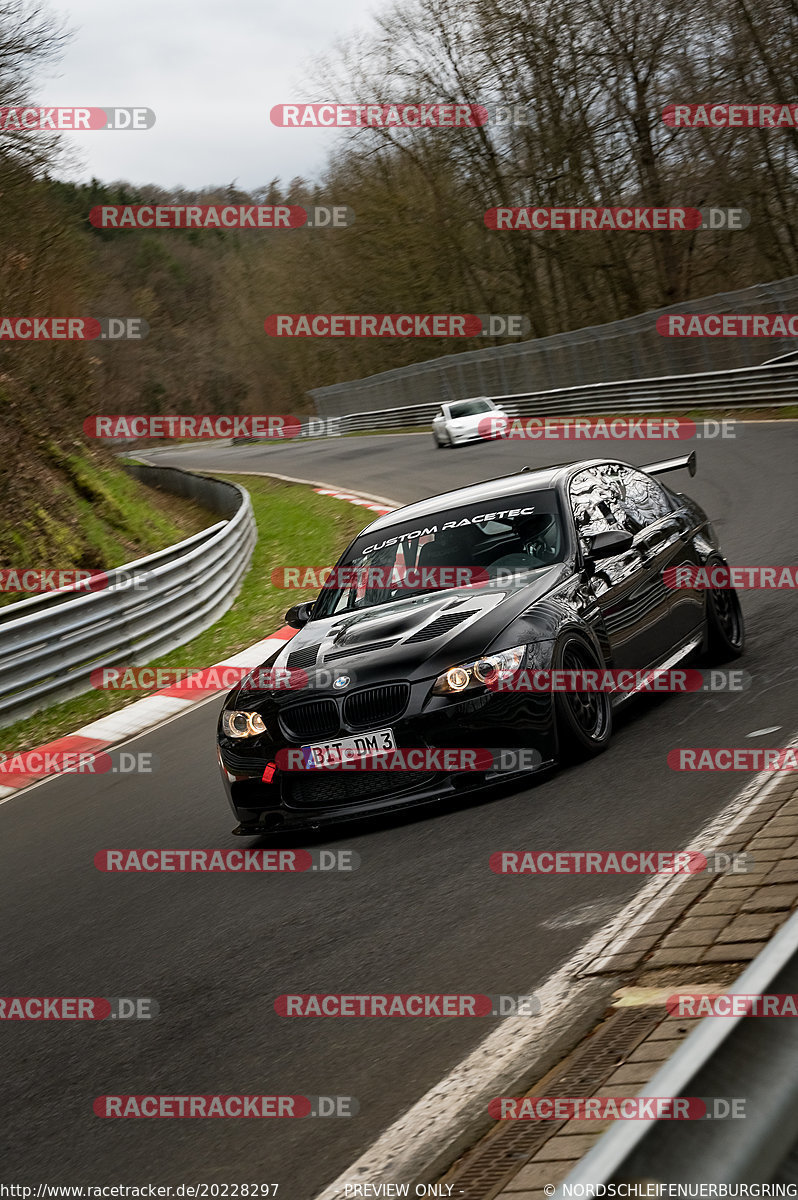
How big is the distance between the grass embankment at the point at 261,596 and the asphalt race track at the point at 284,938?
120 inches

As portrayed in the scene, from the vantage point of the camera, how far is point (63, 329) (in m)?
22.7

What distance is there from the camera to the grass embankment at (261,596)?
39.2 feet

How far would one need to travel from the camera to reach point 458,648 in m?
6.27

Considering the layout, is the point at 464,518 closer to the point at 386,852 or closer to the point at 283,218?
the point at 386,852

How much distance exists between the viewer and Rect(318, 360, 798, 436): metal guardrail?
90.1 feet
